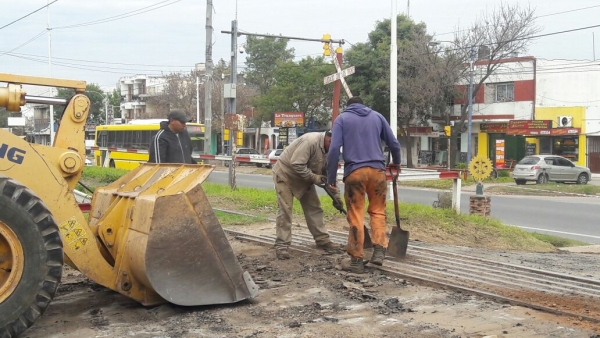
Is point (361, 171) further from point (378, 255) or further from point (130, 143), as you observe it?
point (130, 143)

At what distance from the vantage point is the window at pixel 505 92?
42.3 meters

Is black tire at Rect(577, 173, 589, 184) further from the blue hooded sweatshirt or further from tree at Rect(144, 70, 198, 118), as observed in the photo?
tree at Rect(144, 70, 198, 118)

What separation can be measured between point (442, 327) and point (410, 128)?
140 feet

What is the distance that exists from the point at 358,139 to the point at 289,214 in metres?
1.38

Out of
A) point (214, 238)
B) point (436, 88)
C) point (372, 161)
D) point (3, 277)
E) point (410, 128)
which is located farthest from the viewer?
point (410, 128)

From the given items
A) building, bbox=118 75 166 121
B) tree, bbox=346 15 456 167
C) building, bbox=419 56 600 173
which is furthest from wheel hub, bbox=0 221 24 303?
building, bbox=118 75 166 121

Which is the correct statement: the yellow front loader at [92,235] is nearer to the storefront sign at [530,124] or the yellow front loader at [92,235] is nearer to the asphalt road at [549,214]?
the asphalt road at [549,214]

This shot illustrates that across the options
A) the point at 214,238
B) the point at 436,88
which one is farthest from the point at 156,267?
the point at 436,88

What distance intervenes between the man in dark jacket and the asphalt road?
896cm

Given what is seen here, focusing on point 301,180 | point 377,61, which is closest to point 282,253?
point 301,180

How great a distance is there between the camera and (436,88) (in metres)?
41.4

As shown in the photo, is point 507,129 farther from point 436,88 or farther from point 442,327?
point 442,327

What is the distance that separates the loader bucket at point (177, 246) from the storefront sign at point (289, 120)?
4081 cm

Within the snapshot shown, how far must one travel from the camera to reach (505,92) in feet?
140
